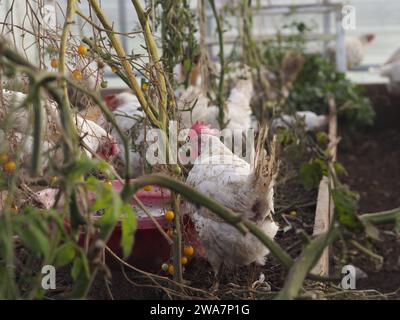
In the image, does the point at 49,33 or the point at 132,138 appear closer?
the point at 49,33

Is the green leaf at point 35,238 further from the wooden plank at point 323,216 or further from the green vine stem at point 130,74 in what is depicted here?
the wooden plank at point 323,216

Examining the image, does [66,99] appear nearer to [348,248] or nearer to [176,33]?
[176,33]

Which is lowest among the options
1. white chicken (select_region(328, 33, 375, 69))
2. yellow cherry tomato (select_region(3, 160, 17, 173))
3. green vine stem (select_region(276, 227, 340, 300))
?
green vine stem (select_region(276, 227, 340, 300))

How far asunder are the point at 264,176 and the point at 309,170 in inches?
41.0

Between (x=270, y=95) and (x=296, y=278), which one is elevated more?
(x=270, y=95)

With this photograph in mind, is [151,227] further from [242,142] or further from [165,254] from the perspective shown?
[242,142]

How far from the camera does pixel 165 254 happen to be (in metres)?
2.50

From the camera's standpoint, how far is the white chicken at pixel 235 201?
220cm

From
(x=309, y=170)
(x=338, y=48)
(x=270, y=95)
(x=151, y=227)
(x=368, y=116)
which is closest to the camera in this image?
(x=151, y=227)

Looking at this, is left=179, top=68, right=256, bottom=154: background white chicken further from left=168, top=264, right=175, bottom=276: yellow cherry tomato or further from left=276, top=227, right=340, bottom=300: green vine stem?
left=276, top=227, right=340, bottom=300: green vine stem

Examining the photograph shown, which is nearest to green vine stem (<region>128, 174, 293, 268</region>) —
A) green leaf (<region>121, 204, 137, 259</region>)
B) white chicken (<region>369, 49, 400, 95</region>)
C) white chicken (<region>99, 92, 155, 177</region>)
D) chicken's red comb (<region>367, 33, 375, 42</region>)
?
green leaf (<region>121, 204, 137, 259</region>)

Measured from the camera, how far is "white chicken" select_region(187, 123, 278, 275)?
2.20 meters

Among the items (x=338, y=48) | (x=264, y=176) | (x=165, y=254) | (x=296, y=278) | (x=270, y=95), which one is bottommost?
(x=165, y=254)
